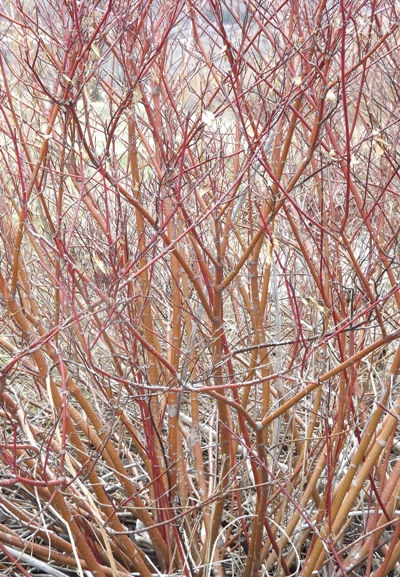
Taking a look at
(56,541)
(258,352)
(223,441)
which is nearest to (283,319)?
(258,352)

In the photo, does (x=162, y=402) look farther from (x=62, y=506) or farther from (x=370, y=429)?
(x=370, y=429)

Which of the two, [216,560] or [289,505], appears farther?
[289,505]

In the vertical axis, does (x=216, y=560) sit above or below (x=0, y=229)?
below

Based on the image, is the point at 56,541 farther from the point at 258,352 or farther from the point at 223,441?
the point at 258,352

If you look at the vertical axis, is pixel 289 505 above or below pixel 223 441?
below

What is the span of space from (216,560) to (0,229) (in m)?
1.70

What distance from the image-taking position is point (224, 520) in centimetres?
320

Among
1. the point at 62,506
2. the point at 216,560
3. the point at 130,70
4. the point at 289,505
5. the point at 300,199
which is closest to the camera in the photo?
the point at 62,506

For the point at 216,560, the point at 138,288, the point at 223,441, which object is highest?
the point at 138,288

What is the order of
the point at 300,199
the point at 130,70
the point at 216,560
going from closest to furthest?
the point at 130,70
the point at 216,560
the point at 300,199

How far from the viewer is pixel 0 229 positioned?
9.52 feet

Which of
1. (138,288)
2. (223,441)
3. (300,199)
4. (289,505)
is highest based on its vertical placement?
(300,199)

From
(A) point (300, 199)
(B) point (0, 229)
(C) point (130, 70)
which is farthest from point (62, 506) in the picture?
(A) point (300, 199)

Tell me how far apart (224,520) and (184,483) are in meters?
0.43
